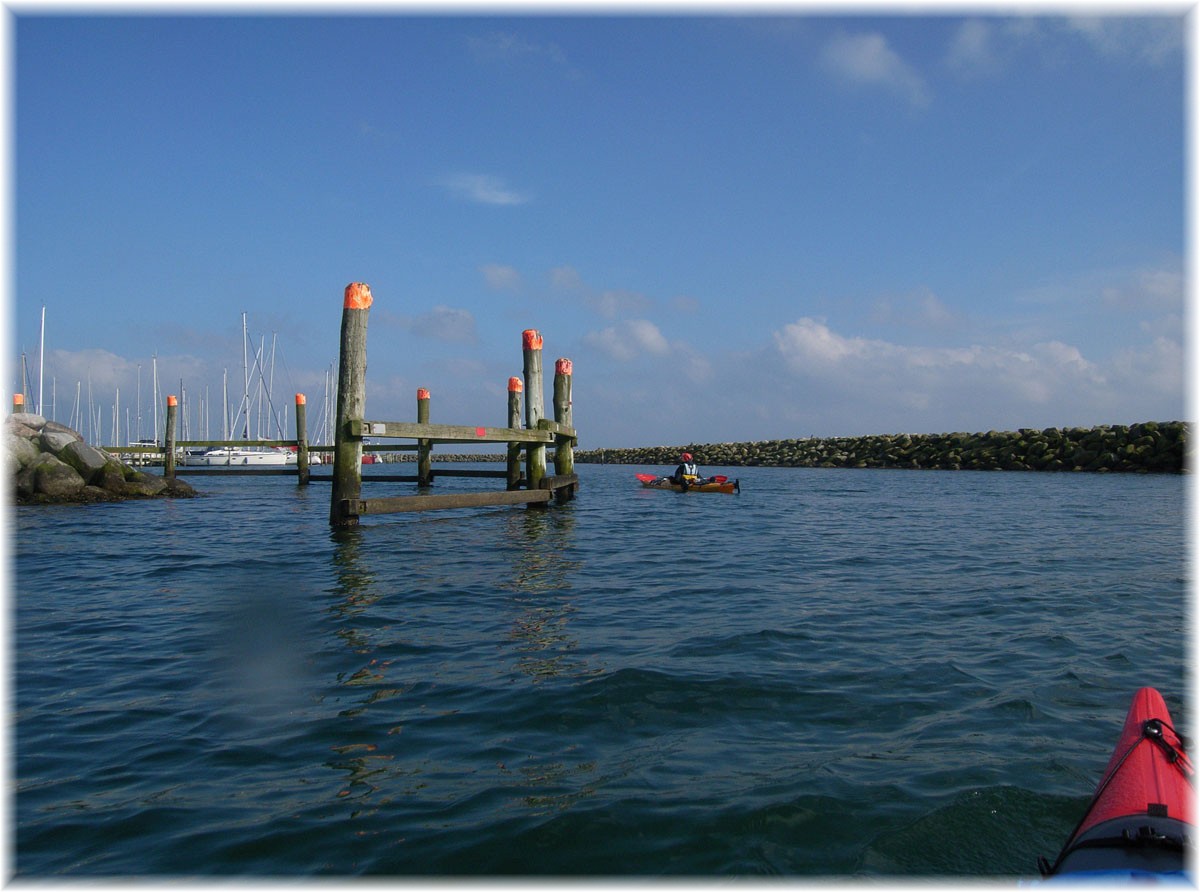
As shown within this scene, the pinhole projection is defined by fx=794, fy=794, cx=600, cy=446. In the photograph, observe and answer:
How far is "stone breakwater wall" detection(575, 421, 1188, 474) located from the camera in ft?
118

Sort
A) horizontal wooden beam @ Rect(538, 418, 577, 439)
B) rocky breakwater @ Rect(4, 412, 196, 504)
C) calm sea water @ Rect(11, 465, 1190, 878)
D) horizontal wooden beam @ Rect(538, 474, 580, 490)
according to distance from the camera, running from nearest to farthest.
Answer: calm sea water @ Rect(11, 465, 1190, 878) → horizontal wooden beam @ Rect(538, 418, 577, 439) → horizontal wooden beam @ Rect(538, 474, 580, 490) → rocky breakwater @ Rect(4, 412, 196, 504)

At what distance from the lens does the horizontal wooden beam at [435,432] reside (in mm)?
11828

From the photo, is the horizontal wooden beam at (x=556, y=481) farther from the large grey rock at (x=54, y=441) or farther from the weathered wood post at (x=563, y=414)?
the large grey rock at (x=54, y=441)

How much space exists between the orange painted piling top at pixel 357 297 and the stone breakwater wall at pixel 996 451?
35586 millimetres

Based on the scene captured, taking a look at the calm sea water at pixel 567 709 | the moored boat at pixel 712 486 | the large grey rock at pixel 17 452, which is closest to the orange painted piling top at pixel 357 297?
the calm sea water at pixel 567 709

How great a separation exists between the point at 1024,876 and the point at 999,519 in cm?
1498

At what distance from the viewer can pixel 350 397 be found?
12.0m

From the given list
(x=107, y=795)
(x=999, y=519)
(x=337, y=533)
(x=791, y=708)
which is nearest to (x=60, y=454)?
(x=337, y=533)

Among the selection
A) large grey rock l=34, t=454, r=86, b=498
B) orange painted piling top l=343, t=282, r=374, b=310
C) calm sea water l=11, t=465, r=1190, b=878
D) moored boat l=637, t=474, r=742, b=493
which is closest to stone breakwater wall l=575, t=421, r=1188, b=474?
moored boat l=637, t=474, r=742, b=493

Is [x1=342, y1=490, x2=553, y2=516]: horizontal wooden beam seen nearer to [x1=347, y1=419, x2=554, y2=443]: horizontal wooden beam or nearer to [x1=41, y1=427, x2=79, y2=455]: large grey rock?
[x1=347, y1=419, x2=554, y2=443]: horizontal wooden beam

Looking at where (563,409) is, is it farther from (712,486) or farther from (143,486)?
(143,486)

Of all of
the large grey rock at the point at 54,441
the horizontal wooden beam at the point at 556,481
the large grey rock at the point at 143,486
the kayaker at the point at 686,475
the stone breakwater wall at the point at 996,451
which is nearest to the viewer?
the horizontal wooden beam at the point at 556,481

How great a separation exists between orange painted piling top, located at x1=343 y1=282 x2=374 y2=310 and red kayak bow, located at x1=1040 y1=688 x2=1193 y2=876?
37.0 ft

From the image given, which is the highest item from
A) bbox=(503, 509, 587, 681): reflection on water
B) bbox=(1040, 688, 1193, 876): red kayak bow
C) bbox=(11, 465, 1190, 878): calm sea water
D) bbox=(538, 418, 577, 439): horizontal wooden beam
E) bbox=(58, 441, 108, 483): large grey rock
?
bbox=(538, 418, 577, 439): horizontal wooden beam
